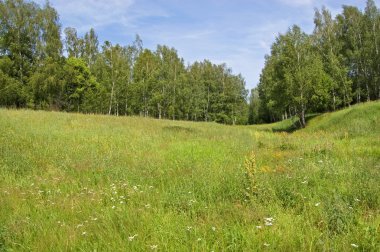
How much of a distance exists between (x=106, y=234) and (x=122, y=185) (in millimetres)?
2451

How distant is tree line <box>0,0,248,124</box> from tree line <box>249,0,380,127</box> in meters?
20.6

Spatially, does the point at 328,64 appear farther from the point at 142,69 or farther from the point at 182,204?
the point at 182,204

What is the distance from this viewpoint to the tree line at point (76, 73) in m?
43.3

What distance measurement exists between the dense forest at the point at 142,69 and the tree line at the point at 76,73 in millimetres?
127

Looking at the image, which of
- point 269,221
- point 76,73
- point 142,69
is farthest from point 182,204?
point 142,69

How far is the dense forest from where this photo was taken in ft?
127

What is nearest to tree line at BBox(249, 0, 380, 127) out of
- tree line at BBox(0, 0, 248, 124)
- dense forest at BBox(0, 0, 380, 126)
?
dense forest at BBox(0, 0, 380, 126)

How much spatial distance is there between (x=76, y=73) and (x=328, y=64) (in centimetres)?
3682

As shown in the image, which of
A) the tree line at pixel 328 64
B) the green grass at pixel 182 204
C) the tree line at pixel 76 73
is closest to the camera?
the green grass at pixel 182 204

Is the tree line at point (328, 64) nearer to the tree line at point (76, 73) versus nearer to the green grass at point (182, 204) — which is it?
the tree line at point (76, 73)

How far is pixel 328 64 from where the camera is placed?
48.2 m

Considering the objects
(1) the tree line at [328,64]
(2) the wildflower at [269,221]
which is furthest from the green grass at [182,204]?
(1) the tree line at [328,64]

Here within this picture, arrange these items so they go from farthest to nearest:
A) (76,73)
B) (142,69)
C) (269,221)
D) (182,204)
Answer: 1. (142,69)
2. (76,73)
3. (182,204)
4. (269,221)

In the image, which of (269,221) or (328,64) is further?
(328,64)
